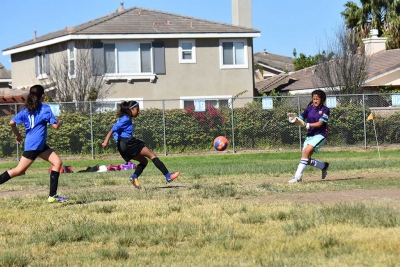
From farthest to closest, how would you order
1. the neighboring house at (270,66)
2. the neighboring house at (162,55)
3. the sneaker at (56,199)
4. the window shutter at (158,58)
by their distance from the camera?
the neighboring house at (270,66) < the window shutter at (158,58) < the neighboring house at (162,55) < the sneaker at (56,199)

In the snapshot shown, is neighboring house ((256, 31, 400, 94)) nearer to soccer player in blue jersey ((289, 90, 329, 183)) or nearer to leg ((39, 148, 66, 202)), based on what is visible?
soccer player in blue jersey ((289, 90, 329, 183))

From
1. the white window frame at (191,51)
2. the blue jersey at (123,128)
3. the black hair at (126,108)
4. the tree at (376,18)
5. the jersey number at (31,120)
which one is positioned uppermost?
the tree at (376,18)

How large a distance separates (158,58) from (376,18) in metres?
20.3

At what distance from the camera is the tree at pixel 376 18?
5322 cm

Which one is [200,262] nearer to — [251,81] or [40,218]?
[40,218]

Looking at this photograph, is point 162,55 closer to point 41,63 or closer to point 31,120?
point 41,63

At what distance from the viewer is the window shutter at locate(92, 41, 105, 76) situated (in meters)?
37.8

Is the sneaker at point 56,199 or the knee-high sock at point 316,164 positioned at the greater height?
the knee-high sock at point 316,164

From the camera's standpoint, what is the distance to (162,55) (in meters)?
40.2

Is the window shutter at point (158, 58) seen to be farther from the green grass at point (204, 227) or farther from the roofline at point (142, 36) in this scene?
the green grass at point (204, 227)

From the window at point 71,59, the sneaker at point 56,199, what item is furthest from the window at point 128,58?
the sneaker at point 56,199

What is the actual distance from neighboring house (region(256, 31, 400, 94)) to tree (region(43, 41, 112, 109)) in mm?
10803

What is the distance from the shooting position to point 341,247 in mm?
7641

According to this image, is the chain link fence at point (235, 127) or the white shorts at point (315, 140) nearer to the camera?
the white shorts at point (315, 140)
